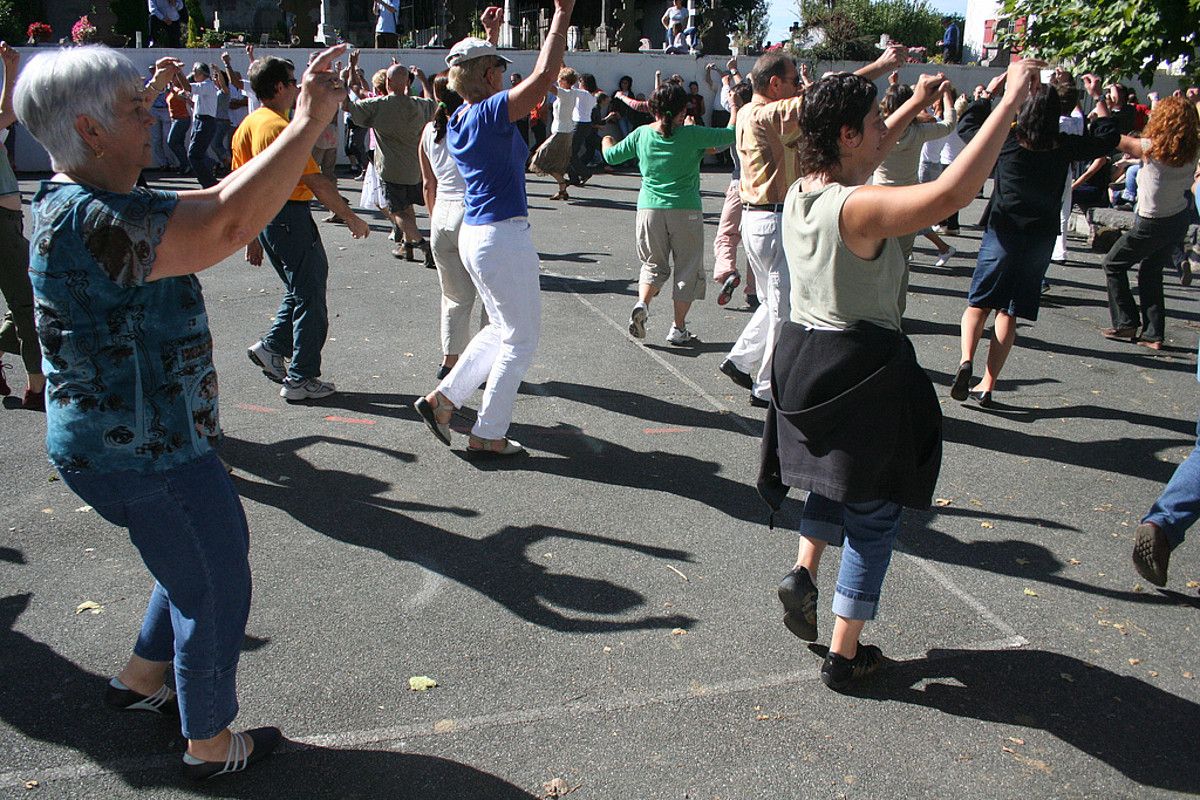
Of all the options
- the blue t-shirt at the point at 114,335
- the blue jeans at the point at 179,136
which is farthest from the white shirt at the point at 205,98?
the blue t-shirt at the point at 114,335

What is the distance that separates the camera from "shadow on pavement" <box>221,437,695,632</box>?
386 cm

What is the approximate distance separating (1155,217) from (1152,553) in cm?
481

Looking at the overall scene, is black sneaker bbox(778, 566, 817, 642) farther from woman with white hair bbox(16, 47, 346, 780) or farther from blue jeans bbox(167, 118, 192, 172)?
blue jeans bbox(167, 118, 192, 172)

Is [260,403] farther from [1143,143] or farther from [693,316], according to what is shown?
[1143,143]

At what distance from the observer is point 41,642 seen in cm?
354

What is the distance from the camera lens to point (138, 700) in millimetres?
3100

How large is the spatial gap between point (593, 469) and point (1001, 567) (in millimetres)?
2066

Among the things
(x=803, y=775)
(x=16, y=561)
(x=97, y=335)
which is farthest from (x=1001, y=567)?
(x=16, y=561)

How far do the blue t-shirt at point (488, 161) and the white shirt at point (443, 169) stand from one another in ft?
3.72

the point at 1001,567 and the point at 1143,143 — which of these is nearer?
the point at 1001,567

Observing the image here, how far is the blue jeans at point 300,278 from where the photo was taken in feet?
19.7

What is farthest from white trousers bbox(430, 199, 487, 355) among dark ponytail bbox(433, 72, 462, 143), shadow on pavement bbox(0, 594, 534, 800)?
shadow on pavement bbox(0, 594, 534, 800)

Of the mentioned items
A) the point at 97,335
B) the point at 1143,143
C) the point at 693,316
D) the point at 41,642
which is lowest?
the point at 41,642

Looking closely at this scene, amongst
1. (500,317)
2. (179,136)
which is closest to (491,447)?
(500,317)
